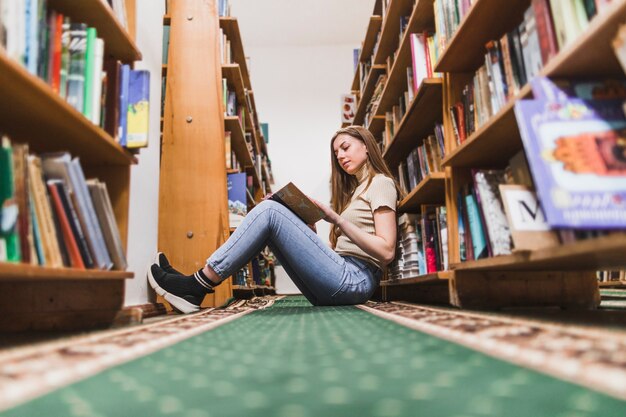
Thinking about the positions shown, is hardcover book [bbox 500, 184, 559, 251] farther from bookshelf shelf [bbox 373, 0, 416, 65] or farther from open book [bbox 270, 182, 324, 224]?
bookshelf shelf [bbox 373, 0, 416, 65]

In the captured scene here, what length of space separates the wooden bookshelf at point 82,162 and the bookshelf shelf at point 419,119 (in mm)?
1125

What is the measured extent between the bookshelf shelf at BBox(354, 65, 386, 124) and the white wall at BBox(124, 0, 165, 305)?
65.7 inches

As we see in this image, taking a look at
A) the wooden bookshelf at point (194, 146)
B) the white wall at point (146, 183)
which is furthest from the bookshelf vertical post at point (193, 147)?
the white wall at point (146, 183)

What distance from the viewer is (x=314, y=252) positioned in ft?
5.57

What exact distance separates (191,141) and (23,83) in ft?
4.52

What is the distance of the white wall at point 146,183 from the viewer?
1.72 m

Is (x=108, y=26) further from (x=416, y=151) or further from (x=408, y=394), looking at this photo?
(x=416, y=151)

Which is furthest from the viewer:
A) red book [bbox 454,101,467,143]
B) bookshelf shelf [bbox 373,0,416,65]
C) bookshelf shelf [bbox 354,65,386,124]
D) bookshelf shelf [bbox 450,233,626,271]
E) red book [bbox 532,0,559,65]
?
bookshelf shelf [bbox 354,65,386,124]

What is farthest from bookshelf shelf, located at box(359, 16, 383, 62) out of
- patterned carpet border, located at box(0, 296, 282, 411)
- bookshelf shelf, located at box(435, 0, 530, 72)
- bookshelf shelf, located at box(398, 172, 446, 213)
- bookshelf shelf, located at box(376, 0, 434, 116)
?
patterned carpet border, located at box(0, 296, 282, 411)

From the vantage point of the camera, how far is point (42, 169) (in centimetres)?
100

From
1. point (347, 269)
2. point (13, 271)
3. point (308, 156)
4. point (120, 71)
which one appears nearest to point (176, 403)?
point (13, 271)

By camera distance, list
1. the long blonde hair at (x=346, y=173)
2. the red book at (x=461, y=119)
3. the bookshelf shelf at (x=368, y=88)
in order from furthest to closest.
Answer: the bookshelf shelf at (x=368, y=88), the long blonde hair at (x=346, y=173), the red book at (x=461, y=119)

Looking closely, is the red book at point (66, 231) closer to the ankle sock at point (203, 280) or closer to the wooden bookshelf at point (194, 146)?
the ankle sock at point (203, 280)

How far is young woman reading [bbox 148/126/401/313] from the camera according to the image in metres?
1.66
